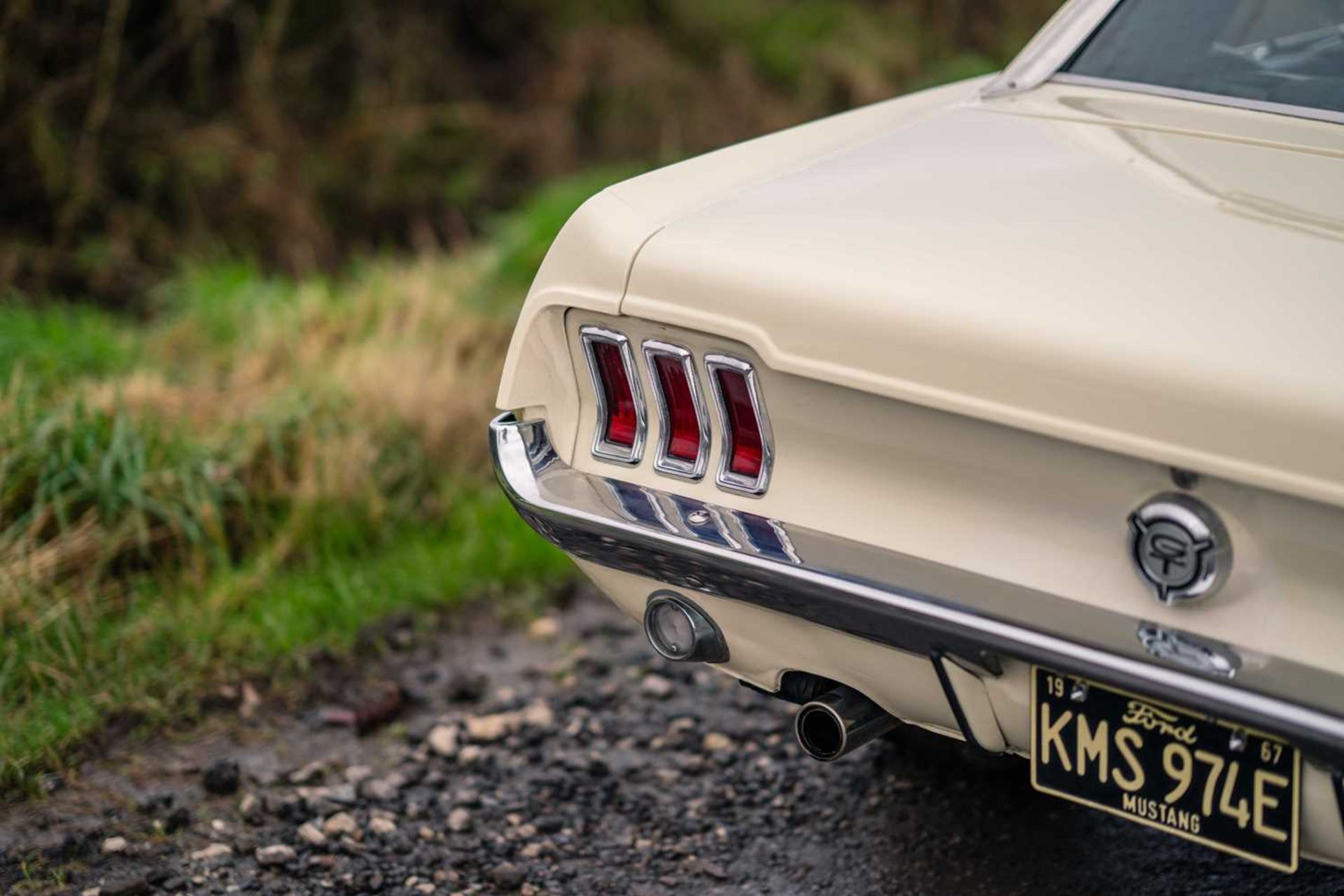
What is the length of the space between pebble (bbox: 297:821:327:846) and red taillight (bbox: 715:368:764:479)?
3.90 feet

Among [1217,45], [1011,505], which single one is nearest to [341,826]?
[1011,505]

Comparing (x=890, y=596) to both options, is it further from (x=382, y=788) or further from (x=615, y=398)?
(x=382, y=788)

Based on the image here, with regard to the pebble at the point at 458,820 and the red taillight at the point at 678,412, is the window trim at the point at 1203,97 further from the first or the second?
the pebble at the point at 458,820

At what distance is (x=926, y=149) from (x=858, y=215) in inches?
14.6

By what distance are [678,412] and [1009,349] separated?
58 cm

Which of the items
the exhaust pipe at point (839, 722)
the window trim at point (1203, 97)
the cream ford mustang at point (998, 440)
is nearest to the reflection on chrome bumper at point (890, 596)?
the cream ford mustang at point (998, 440)

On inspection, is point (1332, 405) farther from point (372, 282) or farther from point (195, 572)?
point (372, 282)

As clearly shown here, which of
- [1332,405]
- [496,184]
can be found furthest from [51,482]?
[496,184]

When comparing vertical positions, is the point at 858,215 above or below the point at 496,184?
above

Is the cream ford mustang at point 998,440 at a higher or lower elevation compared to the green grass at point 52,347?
higher

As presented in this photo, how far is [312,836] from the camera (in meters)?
2.72

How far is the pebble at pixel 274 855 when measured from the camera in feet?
8.64

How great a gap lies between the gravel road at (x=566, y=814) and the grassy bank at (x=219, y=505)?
9.9 inches

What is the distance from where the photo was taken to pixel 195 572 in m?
3.54
